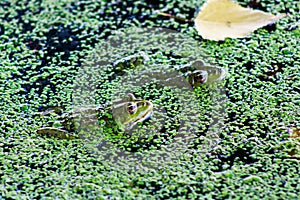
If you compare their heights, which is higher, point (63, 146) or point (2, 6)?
point (2, 6)

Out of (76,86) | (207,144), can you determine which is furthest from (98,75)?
(207,144)

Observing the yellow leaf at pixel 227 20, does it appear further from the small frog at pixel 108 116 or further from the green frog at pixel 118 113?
the small frog at pixel 108 116

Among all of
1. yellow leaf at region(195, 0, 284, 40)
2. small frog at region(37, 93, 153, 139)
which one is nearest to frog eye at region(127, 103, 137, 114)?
small frog at region(37, 93, 153, 139)

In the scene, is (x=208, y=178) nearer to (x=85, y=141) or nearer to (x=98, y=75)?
(x=85, y=141)

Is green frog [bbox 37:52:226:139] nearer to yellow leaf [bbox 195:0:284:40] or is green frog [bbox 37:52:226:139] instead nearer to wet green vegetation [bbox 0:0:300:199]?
wet green vegetation [bbox 0:0:300:199]

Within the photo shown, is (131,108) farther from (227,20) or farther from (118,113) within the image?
(227,20)

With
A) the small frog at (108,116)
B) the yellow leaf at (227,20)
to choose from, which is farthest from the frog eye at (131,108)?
the yellow leaf at (227,20)
